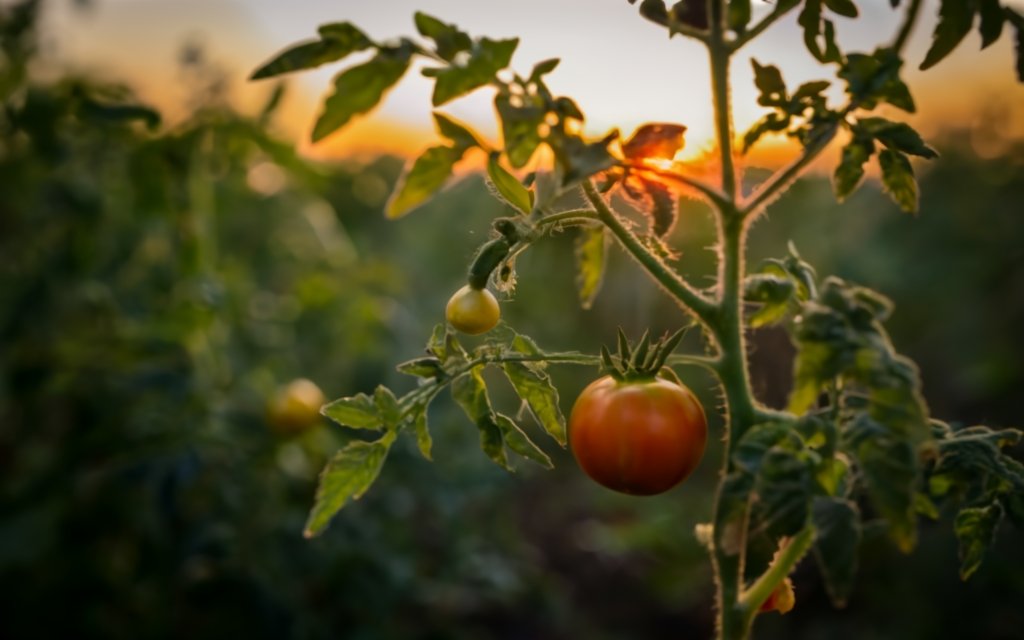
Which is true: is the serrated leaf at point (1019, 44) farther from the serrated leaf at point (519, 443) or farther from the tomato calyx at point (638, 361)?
the serrated leaf at point (519, 443)

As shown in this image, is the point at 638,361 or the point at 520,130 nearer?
the point at 520,130

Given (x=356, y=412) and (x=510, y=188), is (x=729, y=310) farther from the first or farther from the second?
(x=356, y=412)

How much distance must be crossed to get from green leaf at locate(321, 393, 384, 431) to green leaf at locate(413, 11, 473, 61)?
0.35 metres

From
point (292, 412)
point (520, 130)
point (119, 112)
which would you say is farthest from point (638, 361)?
point (292, 412)

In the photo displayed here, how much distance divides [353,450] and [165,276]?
7.88ft

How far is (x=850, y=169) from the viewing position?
0.91m

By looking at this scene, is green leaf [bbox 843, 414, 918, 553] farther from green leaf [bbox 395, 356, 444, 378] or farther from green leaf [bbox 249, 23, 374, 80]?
green leaf [bbox 249, 23, 374, 80]

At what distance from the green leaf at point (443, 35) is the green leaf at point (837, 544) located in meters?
0.50

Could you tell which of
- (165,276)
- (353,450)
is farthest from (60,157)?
(353,450)

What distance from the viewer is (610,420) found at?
911 mm

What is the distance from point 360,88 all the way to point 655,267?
0.33 m

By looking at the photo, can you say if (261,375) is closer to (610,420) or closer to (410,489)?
(410,489)

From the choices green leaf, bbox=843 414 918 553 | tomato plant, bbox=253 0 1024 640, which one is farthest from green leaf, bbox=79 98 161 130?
green leaf, bbox=843 414 918 553

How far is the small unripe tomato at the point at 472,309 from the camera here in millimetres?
926
